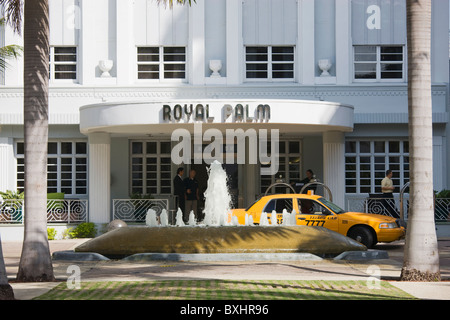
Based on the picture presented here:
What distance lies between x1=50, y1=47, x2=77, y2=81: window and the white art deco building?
39 mm

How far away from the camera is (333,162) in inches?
1070

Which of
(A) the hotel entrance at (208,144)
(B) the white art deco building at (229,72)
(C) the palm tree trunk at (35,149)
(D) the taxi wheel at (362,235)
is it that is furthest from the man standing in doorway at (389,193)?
(C) the palm tree trunk at (35,149)

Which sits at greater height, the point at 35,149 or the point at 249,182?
the point at 35,149

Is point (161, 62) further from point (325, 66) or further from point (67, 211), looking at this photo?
point (67, 211)

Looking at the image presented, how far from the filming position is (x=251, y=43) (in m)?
28.4

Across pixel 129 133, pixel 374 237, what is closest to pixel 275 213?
pixel 374 237

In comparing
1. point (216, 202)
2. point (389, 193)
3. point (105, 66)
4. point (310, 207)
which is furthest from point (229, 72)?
point (310, 207)

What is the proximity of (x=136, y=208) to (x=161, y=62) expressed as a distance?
606cm

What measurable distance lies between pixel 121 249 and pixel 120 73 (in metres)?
12.2

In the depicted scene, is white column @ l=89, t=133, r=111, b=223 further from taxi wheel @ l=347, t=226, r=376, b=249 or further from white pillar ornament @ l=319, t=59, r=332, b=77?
taxi wheel @ l=347, t=226, r=376, b=249

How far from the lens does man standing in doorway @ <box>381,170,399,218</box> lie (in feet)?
80.0

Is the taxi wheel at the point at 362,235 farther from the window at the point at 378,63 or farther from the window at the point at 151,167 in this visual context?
the window at the point at 151,167

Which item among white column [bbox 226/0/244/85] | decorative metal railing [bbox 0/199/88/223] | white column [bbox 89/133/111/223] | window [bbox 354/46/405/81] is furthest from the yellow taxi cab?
window [bbox 354/46/405/81]

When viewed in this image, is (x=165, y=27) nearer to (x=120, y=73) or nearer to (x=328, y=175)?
(x=120, y=73)
